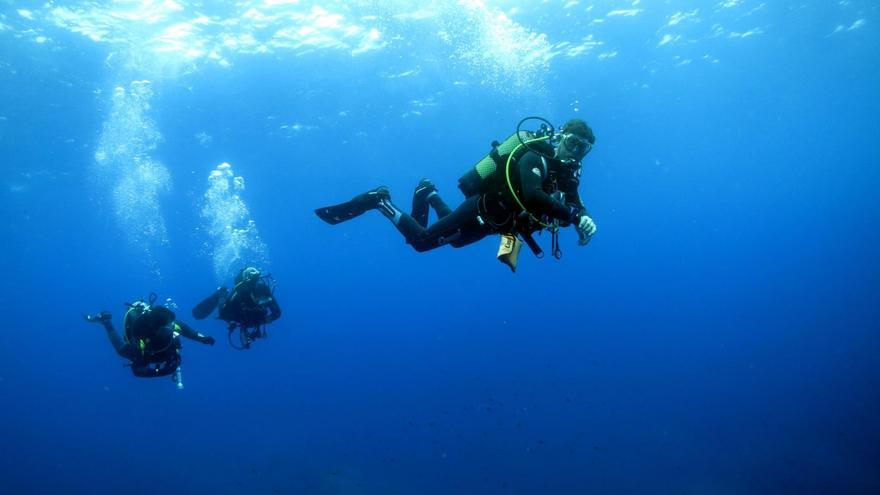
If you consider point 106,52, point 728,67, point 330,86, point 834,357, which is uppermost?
point 728,67

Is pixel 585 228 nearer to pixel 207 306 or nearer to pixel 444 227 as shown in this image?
pixel 444 227

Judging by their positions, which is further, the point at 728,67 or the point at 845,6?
the point at 728,67

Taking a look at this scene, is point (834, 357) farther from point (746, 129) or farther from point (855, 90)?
point (746, 129)

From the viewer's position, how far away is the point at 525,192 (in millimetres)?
4617

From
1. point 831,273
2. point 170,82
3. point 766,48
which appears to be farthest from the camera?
point 831,273

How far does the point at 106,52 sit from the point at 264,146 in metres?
16.3

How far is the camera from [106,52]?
69.6ft

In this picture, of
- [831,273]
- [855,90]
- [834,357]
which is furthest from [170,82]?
[831,273]

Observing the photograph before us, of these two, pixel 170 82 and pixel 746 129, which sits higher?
pixel 746 129

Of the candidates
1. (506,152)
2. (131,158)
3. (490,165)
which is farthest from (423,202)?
(131,158)

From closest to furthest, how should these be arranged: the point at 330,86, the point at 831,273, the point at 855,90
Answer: the point at 330,86, the point at 855,90, the point at 831,273

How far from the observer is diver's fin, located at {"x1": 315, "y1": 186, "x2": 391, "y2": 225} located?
673 centimetres

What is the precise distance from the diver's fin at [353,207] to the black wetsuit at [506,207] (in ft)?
1.82

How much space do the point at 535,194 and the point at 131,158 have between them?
38647 millimetres
